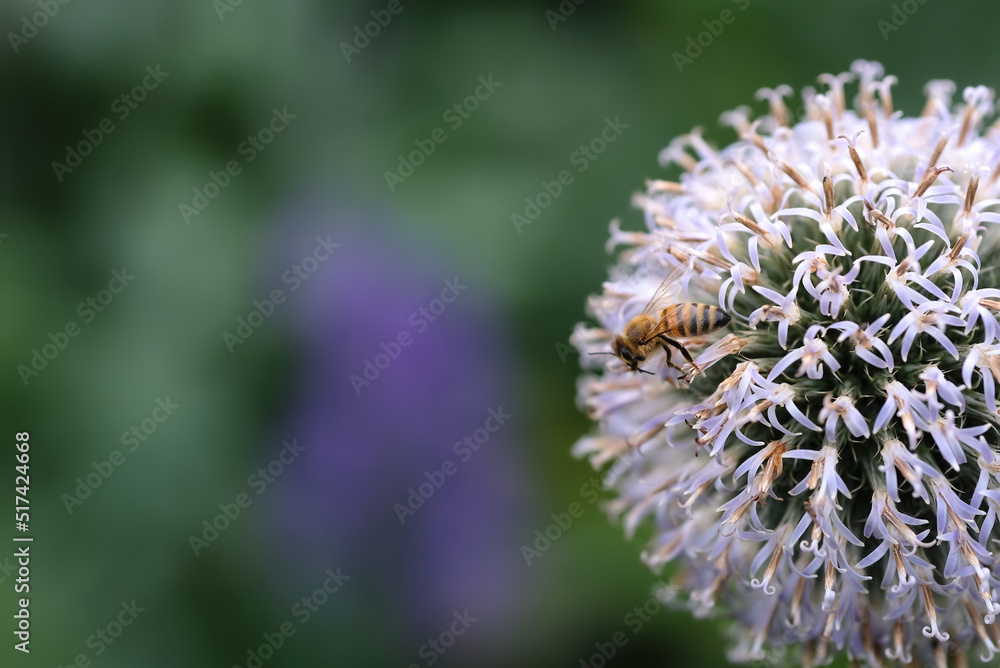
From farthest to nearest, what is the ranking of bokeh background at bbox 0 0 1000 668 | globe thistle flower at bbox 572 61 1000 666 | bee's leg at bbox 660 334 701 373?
bokeh background at bbox 0 0 1000 668
bee's leg at bbox 660 334 701 373
globe thistle flower at bbox 572 61 1000 666

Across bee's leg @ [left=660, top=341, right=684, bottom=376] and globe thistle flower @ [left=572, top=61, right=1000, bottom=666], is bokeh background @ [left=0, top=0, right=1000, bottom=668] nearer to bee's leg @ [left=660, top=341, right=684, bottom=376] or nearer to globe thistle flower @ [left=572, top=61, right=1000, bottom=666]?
globe thistle flower @ [left=572, top=61, right=1000, bottom=666]

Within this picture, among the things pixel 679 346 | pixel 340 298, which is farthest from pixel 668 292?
pixel 340 298

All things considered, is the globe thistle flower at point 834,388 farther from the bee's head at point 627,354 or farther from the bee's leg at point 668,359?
the bee's head at point 627,354

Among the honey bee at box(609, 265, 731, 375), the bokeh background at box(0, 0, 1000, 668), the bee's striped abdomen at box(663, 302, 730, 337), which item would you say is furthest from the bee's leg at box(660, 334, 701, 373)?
the bokeh background at box(0, 0, 1000, 668)

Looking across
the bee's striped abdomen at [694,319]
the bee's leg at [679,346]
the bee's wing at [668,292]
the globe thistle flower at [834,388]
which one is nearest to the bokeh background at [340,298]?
the globe thistle flower at [834,388]

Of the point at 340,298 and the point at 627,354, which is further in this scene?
the point at 340,298

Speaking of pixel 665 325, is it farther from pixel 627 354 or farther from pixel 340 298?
pixel 340 298
